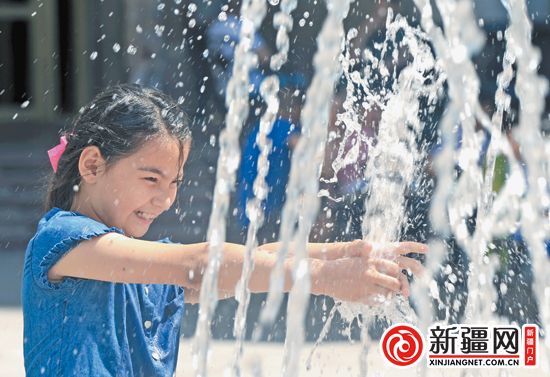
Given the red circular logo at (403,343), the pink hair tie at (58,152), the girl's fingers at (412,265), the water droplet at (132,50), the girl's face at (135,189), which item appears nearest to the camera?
the girl's fingers at (412,265)

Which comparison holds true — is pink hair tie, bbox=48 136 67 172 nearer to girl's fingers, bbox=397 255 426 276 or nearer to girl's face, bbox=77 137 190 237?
girl's face, bbox=77 137 190 237

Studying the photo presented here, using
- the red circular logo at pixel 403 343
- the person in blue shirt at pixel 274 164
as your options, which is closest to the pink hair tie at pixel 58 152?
the red circular logo at pixel 403 343

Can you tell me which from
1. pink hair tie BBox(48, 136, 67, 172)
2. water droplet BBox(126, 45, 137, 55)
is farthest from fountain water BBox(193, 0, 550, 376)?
water droplet BBox(126, 45, 137, 55)

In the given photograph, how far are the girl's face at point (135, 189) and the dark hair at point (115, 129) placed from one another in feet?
0.08

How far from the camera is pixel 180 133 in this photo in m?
2.19

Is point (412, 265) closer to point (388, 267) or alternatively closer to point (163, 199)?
point (388, 267)

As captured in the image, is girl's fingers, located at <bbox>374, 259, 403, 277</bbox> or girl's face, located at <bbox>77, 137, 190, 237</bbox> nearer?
girl's fingers, located at <bbox>374, 259, 403, 277</bbox>

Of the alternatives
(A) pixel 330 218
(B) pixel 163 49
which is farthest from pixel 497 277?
(B) pixel 163 49

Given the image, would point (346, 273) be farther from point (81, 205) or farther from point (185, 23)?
point (185, 23)

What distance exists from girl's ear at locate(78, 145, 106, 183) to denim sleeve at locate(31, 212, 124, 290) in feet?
0.38

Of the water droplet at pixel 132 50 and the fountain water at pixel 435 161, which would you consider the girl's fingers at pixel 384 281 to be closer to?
the fountain water at pixel 435 161

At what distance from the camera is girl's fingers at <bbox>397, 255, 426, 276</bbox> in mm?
1903

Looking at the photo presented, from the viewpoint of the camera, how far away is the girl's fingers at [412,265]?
190 centimetres

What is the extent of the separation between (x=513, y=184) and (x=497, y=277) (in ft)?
10.00
